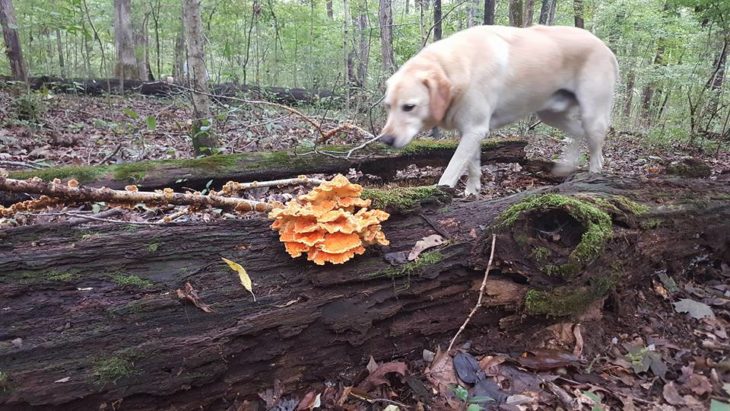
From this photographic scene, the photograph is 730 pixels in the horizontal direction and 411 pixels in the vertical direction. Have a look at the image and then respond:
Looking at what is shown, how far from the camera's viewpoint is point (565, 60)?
200 inches

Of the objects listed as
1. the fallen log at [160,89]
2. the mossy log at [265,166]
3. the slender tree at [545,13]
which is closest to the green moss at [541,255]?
the mossy log at [265,166]

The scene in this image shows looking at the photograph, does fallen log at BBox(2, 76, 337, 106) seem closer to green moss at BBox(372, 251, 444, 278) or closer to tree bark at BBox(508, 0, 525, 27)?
tree bark at BBox(508, 0, 525, 27)

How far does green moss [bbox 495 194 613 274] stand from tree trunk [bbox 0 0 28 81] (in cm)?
1096

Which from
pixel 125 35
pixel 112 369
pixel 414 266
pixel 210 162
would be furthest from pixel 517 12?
pixel 125 35

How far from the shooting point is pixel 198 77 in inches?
234

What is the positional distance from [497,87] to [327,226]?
3249 mm

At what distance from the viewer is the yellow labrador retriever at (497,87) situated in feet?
14.0

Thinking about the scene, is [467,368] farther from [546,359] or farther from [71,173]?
[71,173]

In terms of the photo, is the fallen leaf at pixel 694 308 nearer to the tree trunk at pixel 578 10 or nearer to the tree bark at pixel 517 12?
the tree bark at pixel 517 12

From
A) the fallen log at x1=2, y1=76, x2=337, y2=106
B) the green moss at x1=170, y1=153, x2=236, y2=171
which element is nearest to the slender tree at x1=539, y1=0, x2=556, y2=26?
the fallen log at x1=2, y1=76, x2=337, y2=106

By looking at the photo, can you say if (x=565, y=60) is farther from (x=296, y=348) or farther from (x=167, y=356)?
(x=167, y=356)

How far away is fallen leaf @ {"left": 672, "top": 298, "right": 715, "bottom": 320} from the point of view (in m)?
2.89

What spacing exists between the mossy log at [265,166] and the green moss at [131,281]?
97.8 inches

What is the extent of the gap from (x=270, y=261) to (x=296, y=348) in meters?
0.52
